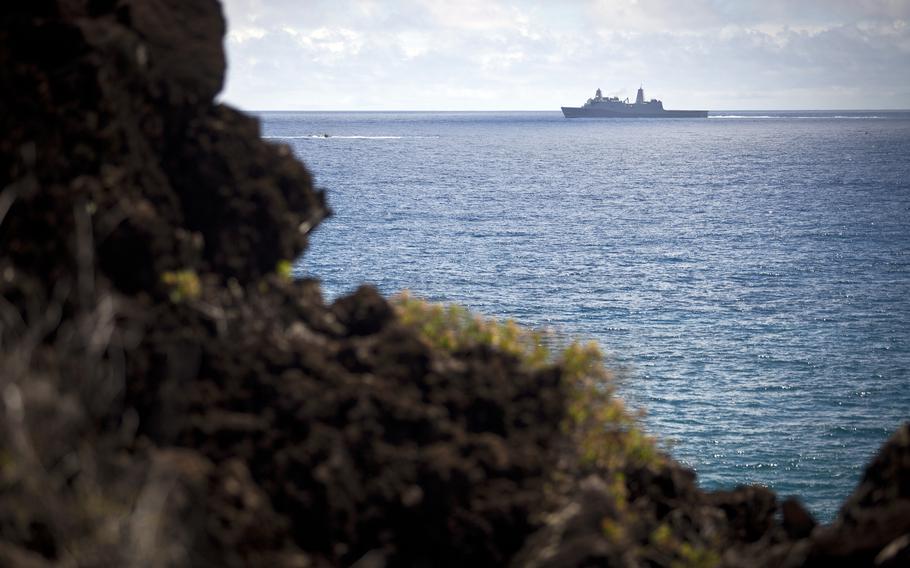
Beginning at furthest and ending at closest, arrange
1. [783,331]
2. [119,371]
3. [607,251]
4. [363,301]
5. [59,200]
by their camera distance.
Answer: [607,251], [783,331], [363,301], [59,200], [119,371]

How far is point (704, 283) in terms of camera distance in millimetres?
61156

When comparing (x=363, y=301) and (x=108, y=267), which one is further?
Answer: (x=363, y=301)

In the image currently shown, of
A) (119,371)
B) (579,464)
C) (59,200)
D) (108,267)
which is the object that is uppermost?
(59,200)

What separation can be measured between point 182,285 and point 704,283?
54.6 meters

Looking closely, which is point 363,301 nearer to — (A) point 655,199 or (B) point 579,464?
(B) point 579,464

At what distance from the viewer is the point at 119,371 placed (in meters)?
8.95

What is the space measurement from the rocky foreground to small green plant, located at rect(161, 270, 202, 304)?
4 centimetres

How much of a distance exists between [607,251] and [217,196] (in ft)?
207

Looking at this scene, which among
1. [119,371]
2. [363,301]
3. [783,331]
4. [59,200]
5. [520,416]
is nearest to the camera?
[119,371]

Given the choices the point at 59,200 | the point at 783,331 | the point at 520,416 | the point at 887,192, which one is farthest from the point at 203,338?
the point at 887,192

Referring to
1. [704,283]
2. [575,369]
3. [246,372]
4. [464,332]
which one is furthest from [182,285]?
[704,283]

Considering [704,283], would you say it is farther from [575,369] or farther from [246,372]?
[246,372]

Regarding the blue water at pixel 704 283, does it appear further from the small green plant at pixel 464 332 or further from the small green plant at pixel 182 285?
the small green plant at pixel 182 285

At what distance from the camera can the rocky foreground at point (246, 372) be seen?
28.9ft
